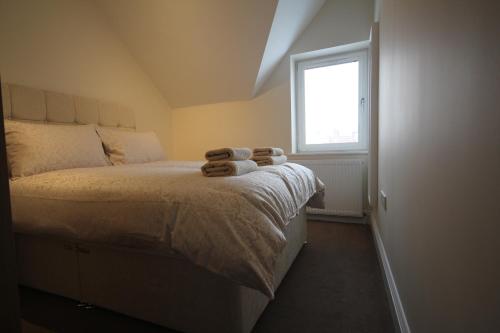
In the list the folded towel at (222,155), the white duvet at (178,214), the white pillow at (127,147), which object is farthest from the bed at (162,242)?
the white pillow at (127,147)

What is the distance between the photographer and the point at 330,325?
1.20 m

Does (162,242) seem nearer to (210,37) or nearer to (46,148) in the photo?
(46,148)

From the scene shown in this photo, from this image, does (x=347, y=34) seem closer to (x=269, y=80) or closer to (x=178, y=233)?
(x=269, y=80)

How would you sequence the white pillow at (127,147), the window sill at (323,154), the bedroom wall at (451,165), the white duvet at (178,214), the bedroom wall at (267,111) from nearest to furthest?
1. the bedroom wall at (451,165)
2. the white duvet at (178,214)
3. the white pillow at (127,147)
4. the bedroom wall at (267,111)
5. the window sill at (323,154)

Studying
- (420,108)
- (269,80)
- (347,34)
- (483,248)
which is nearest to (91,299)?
(483,248)

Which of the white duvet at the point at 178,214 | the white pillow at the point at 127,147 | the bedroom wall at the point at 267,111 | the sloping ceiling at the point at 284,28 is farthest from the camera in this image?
the bedroom wall at the point at 267,111

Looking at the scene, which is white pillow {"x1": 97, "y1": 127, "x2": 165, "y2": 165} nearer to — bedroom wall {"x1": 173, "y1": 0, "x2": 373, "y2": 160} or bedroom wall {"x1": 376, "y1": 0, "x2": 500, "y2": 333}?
bedroom wall {"x1": 173, "y1": 0, "x2": 373, "y2": 160}

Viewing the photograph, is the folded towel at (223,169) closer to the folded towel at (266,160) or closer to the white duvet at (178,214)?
the white duvet at (178,214)

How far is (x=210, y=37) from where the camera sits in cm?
263

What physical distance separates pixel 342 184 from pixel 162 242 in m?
2.27

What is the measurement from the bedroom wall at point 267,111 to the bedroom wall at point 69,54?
0.64 meters

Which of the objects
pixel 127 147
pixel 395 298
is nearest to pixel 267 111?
pixel 127 147

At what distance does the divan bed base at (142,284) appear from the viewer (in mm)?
1017

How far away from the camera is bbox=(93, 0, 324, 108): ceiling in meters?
2.39
